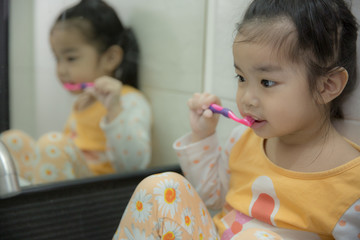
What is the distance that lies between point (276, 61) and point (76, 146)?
28.5 inches

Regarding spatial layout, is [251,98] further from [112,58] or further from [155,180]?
[112,58]

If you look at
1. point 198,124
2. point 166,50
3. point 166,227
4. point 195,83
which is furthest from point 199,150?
point 166,50

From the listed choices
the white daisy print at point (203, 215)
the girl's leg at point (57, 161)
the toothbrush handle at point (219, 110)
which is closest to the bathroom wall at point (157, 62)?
the girl's leg at point (57, 161)

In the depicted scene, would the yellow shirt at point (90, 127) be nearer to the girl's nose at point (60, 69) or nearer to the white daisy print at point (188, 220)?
the girl's nose at point (60, 69)

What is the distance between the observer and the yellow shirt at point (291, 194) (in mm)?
589

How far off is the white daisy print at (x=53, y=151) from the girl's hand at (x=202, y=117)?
44 cm

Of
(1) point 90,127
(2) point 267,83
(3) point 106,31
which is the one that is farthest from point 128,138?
(2) point 267,83

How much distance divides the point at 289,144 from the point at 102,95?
2.23ft

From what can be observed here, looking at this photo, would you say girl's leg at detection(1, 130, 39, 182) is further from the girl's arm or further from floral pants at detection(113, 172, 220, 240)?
the girl's arm

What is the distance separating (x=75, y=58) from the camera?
1.17 m

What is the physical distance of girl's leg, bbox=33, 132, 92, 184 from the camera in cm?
101

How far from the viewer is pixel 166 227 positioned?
59 centimetres

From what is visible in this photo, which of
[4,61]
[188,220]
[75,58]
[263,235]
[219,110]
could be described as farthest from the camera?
[75,58]

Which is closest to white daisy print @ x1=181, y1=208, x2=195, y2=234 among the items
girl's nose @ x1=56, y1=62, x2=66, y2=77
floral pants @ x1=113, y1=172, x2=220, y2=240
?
floral pants @ x1=113, y1=172, x2=220, y2=240
